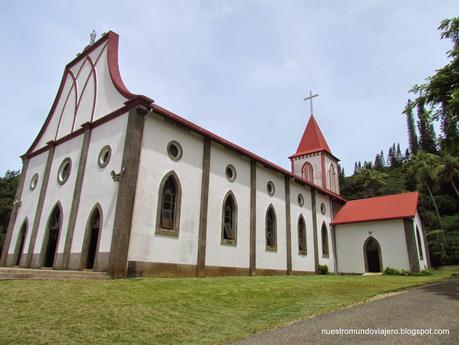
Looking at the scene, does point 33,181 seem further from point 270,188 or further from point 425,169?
point 425,169

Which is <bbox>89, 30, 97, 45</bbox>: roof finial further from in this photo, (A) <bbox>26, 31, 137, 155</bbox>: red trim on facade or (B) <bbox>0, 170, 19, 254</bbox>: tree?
(B) <bbox>0, 170, 19, 254</bbox>: tree

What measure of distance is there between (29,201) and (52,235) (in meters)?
3.49

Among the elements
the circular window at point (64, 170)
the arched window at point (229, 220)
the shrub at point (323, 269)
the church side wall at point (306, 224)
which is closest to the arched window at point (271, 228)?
the church side wall at point (306, 224)

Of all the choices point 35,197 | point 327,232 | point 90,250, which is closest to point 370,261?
point 327,232

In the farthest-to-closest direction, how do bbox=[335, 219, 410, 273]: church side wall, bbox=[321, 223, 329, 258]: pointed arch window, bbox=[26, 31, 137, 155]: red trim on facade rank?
bbox=[321, 223, 329, 258]: pointed arch window → bbox=[335, 219, 410, 273]: church side wall → bbox=[26, 31, 137, 155]: red trim on facade

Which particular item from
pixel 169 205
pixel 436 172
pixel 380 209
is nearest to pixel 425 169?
pixel 436 172

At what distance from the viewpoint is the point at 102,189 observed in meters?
13.8

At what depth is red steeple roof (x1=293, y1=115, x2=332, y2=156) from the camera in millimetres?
34594

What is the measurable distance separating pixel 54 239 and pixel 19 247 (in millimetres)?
3160

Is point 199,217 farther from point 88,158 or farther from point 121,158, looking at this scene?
point 88,158

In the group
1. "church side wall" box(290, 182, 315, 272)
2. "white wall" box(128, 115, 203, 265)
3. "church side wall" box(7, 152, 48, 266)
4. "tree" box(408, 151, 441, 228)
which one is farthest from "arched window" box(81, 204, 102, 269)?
"tree" box(408, 151, 441, 228)

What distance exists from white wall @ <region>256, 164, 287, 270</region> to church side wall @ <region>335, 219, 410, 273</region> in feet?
26.4

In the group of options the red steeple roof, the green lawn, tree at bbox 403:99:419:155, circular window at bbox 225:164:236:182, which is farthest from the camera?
tree at bbox 403:99:419:155

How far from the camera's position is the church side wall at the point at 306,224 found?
22.0 metres
